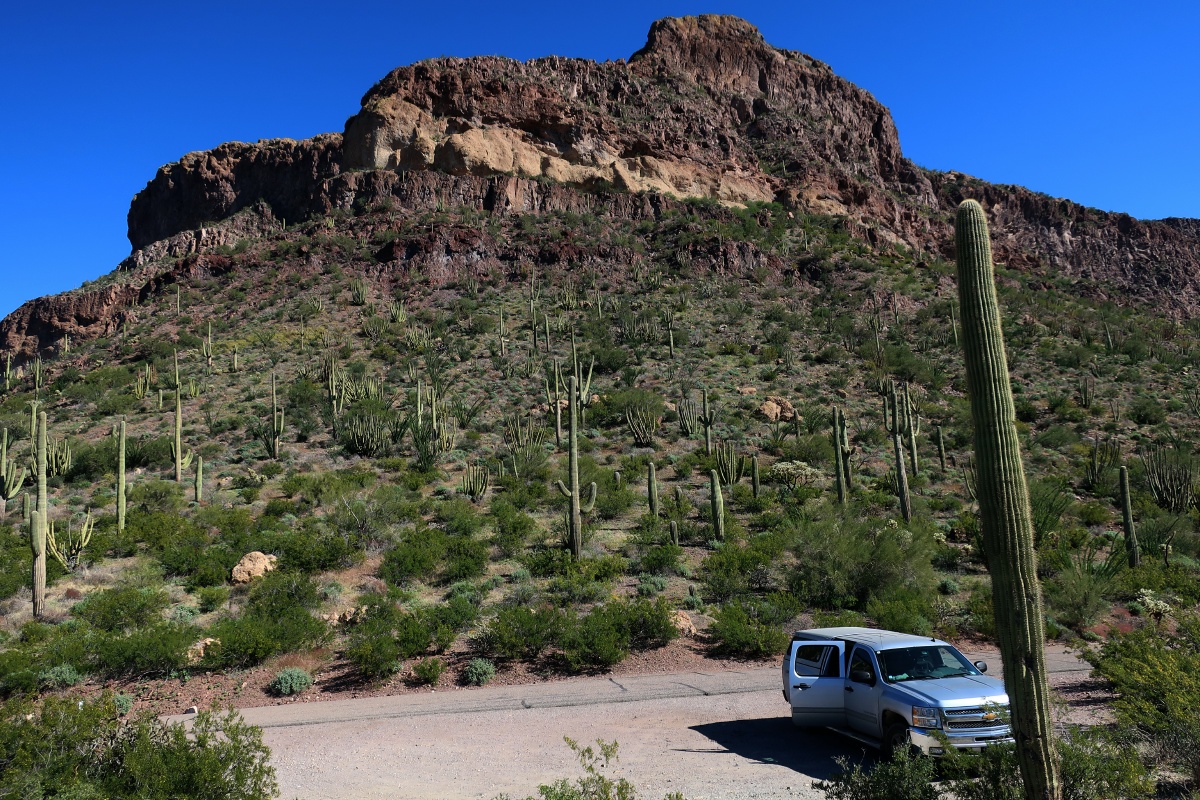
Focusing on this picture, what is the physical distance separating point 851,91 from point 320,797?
93.3m

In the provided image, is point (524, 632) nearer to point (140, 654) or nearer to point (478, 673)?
point (478, 673)

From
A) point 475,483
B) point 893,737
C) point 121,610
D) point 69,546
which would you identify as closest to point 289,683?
point 121,610

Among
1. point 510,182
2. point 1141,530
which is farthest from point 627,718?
point 510,182

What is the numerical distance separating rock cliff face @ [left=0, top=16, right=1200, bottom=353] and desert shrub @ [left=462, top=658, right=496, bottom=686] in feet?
173

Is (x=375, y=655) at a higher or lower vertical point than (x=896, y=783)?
lower

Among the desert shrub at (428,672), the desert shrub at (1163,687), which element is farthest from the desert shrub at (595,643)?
the desert shrub at (1163,687)

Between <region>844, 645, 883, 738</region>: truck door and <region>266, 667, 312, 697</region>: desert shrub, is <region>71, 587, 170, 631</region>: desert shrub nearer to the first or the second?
<region>266, 667, 312, 697</region>: desert shrub

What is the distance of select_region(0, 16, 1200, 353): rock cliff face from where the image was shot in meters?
61.5

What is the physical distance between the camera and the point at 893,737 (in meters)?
7.28

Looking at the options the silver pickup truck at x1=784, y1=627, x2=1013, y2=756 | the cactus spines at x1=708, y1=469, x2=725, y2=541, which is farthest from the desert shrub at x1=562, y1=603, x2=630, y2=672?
the cactus spines at x1=708, y1=469, x2=725, y2=541

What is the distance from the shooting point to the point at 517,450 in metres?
27.3

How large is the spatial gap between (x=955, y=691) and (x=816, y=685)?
5.46 ft

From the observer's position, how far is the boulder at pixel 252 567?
16.4 metres

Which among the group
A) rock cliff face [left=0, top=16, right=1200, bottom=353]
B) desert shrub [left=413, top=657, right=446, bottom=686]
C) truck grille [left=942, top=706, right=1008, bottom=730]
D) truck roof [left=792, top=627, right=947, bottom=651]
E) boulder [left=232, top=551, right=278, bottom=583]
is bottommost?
desert shrub [left=413, top=657, right=446, bottom=686]
